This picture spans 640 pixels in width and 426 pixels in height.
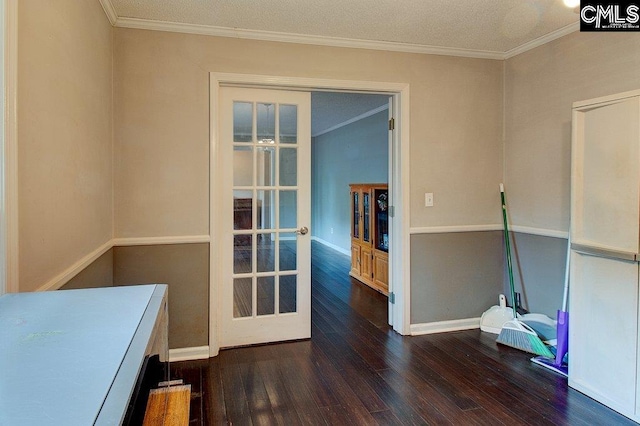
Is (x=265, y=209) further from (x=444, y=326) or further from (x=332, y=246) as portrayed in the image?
(x=332, y=246)

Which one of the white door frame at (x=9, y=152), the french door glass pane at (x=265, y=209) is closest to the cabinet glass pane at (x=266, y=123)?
the french door glass pane at (x=265, y=209)

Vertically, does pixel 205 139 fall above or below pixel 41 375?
above

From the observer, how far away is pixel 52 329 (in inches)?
32.8

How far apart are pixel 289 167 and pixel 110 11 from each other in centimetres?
158

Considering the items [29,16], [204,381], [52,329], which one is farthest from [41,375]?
[204,381]

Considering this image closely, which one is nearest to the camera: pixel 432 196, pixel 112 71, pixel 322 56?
pixel 112 71

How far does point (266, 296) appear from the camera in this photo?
124 inches

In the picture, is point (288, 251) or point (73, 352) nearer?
point (73, 352)

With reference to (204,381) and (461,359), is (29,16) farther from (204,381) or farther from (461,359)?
(461,359)

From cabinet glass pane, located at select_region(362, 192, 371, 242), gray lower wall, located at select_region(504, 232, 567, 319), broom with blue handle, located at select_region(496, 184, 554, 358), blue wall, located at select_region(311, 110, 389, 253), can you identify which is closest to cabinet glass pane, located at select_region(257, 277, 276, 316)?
broom with blue handle, located at select_region(496, 184, 554, 358)

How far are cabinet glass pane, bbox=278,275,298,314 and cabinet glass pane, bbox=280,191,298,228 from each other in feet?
1.42

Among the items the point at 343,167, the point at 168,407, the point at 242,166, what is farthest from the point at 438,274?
the point at 343,167

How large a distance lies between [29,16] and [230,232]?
1904 millimetres

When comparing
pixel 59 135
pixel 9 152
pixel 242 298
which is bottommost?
pixel 242 298
